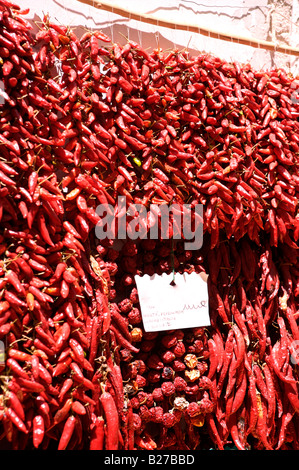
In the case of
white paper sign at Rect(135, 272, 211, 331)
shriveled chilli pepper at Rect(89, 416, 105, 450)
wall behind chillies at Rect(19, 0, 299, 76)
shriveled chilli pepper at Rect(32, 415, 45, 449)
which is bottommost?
shriveled chilli pepper at Rect(89, 416, 105, 450)

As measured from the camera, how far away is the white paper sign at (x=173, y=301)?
2.25 m

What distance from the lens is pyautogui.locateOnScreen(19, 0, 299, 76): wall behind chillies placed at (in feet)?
7.75

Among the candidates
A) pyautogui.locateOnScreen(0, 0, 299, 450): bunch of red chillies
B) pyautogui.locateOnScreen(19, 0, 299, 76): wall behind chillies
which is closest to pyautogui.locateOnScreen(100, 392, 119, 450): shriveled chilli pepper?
pyautogui.locateOnScreen(0, 0, 299, 450): bunch of red chillies

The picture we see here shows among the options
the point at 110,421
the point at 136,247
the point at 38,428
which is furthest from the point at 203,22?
the point at 38,428

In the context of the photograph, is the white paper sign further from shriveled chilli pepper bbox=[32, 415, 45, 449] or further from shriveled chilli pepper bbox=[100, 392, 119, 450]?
shriveled chilli pepper bbox=[32, 415, 45, 449]

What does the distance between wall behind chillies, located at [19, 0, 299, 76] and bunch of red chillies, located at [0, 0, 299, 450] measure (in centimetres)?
17

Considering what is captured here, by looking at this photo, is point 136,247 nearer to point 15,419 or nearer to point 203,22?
point 15,419

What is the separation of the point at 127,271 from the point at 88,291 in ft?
0.98

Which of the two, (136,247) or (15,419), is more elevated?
(136,247)

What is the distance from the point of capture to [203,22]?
110 inches

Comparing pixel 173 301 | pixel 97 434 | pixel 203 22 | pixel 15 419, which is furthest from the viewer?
pixel 203 22

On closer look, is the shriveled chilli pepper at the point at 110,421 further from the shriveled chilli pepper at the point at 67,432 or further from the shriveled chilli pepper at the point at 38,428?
the shriveled chilli pepper at the point at 38,428

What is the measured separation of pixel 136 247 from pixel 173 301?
33 cm

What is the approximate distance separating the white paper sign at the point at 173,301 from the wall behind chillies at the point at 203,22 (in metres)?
1.26
